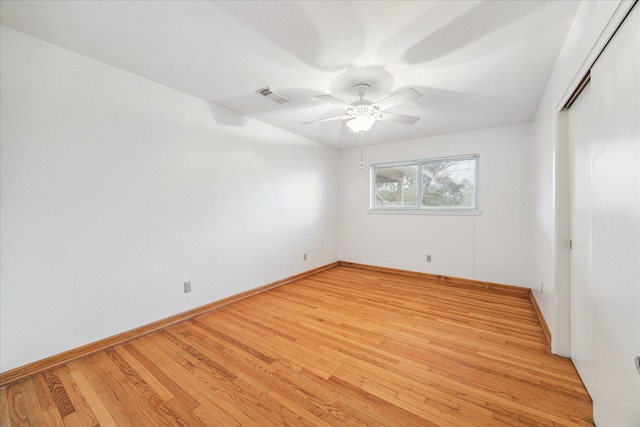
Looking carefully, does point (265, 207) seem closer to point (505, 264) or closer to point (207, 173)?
point (207, 173)

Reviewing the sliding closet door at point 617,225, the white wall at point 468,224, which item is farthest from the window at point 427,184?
the sliding closet door at point 617,225

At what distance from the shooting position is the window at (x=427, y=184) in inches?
154

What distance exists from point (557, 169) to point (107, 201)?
12.1ft

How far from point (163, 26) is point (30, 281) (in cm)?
203

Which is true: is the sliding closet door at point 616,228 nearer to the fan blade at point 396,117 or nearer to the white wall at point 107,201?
the fan blade at point 396,117

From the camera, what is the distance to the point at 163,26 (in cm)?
166

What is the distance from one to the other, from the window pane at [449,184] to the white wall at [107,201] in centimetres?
286

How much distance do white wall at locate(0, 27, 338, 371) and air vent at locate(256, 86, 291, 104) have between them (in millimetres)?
714

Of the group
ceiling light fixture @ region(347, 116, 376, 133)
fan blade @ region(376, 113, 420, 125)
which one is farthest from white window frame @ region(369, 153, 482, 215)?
ceiling light fixture @ region(347, 116, 376, 133)

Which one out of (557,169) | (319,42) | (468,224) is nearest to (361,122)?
(319,42)

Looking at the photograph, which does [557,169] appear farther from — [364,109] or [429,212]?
[429,212]

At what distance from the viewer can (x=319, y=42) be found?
178cm

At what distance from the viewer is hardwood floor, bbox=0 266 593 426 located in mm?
1404

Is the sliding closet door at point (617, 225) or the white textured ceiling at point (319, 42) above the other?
the white textured ceiling at point (319, 42)
